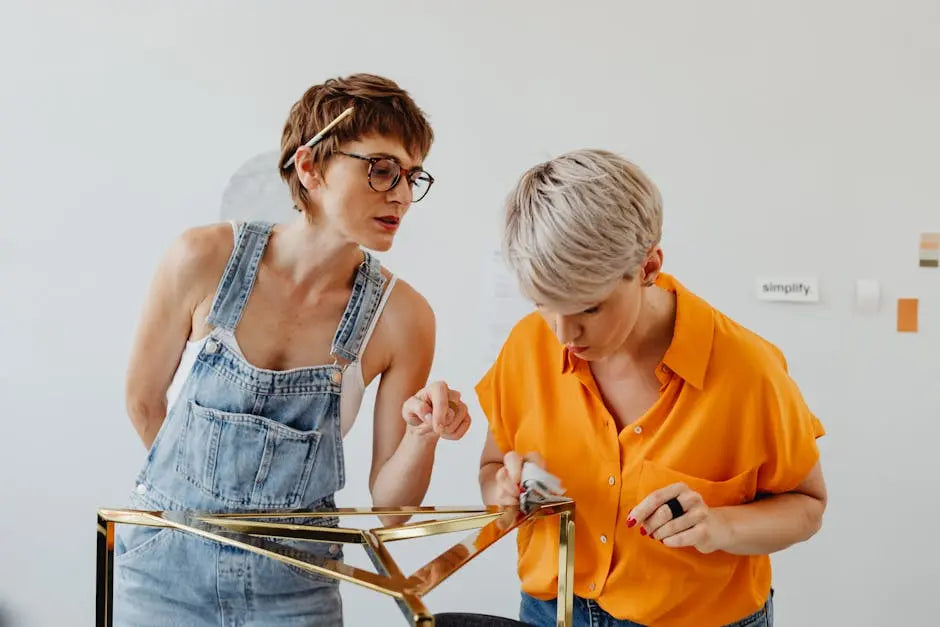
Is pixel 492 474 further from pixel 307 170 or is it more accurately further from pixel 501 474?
pixel 307 170

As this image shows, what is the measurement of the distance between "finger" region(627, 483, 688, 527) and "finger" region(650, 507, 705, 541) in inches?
0.5

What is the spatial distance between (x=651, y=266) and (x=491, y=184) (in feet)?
4.46

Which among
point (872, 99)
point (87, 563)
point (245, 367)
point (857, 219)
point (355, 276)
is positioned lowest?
point (87, 563)

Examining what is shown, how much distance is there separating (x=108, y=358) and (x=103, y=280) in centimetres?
21

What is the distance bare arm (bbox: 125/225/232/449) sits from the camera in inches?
51.1

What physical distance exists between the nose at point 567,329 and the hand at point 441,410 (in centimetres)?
16

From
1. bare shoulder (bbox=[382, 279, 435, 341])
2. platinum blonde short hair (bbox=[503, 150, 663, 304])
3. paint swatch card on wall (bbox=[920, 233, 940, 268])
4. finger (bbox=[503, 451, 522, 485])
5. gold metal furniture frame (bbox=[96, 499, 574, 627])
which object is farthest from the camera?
paint swatch card on wall (bbox=[920, 233, 940, 268])

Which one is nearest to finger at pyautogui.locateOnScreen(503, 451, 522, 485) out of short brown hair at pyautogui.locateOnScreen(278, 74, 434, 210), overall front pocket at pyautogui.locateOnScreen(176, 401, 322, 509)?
overall front pocket at pyautogui.locateOnScreen(176, 401, 322, 509)

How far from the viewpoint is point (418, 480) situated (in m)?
1.27

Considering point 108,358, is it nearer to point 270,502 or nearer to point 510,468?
point 270,502

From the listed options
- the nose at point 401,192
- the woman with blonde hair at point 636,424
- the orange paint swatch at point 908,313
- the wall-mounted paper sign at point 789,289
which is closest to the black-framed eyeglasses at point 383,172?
the nose at point 401,192

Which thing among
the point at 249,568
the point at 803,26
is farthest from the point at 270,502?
the point at 803,26

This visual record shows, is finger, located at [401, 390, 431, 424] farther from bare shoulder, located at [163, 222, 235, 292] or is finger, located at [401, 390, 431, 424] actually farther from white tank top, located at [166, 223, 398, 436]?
bare shoulder, located at [163, 222, 235, 292]

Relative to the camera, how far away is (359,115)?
1249 millimetres
